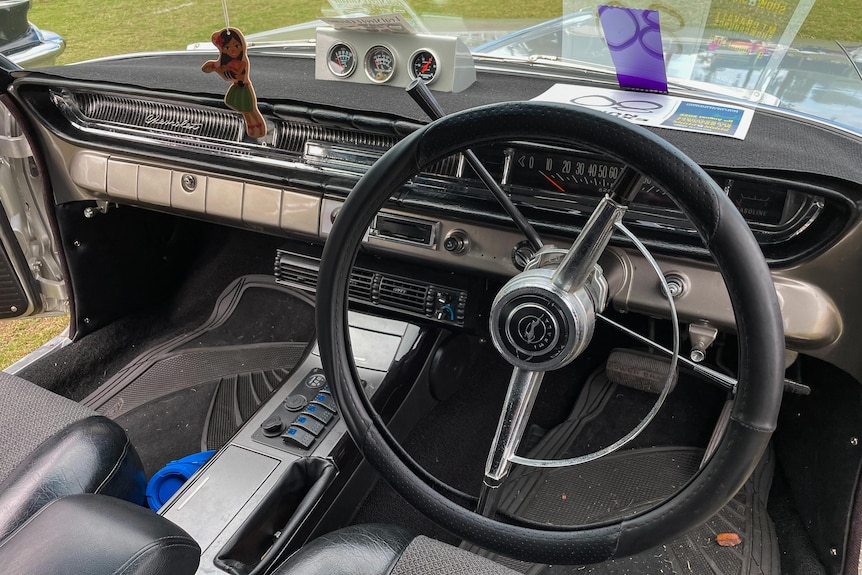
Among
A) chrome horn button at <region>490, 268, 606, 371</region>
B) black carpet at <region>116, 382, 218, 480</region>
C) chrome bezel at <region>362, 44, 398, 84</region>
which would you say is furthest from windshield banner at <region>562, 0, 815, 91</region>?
black carpet at <region>116, 382, 218, 480</region>

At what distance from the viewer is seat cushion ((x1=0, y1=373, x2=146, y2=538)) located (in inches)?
42.4

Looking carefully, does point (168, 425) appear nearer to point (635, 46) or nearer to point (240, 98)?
point (240, 98)

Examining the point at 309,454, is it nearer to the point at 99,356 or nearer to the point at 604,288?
the point at 604,288

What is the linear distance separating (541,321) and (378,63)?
101 centimetres

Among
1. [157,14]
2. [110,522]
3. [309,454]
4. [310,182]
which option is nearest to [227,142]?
[310,182]

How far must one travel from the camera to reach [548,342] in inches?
36.3

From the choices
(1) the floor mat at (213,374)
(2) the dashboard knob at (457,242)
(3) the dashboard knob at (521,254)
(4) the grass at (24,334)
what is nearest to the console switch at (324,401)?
(1) the floor mat at (213,374)

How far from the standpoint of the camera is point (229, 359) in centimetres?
230

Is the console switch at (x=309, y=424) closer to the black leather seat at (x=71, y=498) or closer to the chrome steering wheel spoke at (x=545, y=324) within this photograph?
the black leather seat at (x=71, y=498)

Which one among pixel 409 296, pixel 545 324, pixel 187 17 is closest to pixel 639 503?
pixel 409 296

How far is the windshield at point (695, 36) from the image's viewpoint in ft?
4.60

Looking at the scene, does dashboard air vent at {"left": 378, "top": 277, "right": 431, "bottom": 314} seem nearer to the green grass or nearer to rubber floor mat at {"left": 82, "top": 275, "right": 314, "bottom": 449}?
rubber floor mat at {"left": 82, "top": 275, "right": 314, "bottom": 449}

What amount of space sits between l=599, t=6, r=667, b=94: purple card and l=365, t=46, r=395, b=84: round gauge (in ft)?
1.81

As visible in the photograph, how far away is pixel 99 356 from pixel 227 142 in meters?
1.05
